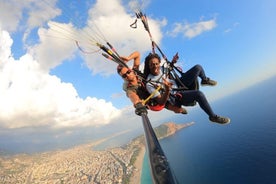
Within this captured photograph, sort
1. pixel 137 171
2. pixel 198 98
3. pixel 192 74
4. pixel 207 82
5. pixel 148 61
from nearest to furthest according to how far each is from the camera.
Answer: pixel 198 98 < pixel 148 61 < pixel 192 74 < pixel 207 82 < pixel 137 171

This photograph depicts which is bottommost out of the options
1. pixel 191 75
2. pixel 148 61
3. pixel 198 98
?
pixel 198 98

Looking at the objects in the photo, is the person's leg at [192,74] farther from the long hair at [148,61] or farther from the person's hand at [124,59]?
the person's hand at [124,59]

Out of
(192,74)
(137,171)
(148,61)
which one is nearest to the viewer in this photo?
(148,61)

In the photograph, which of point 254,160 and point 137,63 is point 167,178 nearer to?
point 137,63

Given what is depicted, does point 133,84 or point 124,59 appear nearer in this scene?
point 133,84

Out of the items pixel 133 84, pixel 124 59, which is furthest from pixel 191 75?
pixel 124 59

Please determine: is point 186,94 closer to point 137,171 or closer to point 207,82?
point 207,82

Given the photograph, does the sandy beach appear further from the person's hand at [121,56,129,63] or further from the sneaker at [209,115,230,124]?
the person's hand at [121,56,129,63]

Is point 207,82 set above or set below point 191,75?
below

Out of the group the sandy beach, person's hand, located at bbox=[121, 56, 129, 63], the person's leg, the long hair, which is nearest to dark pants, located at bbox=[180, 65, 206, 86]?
the person's leg

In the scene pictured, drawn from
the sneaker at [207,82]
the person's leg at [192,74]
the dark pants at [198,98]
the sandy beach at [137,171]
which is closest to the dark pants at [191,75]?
the person's leg at [192,74]

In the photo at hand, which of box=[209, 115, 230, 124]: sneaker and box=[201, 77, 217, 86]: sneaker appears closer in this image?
box=[209, 115, 230, 124]: sneaker
